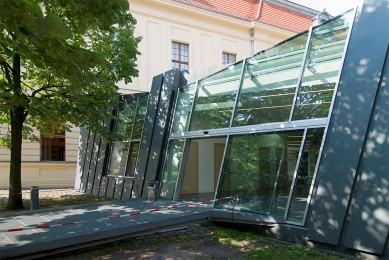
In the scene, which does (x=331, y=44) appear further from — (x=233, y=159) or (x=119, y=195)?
(x=119, y=195)

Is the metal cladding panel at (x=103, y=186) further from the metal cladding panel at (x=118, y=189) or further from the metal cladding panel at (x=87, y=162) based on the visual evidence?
the metal cladding panel at (x=87, y=162)

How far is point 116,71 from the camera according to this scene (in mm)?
12625

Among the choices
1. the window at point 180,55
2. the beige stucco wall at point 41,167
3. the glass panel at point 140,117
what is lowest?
the beige stucco wall at point 41,167

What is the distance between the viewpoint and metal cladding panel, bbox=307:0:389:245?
6.62 metres

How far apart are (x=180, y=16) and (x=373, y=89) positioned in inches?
706

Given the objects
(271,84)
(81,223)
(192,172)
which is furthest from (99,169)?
(271,84)

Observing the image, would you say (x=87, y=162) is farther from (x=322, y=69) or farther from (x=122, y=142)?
(x=322, y=69)

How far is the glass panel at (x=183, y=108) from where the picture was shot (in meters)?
11.6

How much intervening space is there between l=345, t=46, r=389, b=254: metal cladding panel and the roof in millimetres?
18576

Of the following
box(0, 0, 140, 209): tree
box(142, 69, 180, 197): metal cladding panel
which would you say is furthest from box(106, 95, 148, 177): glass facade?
box(0, 0, 140, 209): tree

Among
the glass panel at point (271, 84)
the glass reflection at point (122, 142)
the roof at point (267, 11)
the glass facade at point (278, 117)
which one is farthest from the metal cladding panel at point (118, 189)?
the roof at point (267, 11)

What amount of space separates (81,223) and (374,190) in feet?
19.5

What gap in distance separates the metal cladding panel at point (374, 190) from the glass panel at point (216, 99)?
4111 mm

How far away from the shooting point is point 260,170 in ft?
28.4
